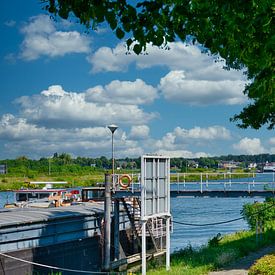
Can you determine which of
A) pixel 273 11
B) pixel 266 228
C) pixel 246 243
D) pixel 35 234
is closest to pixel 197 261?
pixel 246 243

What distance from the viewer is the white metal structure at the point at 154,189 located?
16.4 metres

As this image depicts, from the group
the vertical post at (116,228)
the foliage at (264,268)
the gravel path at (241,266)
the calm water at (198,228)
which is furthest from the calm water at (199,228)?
the foliage at (264,268)

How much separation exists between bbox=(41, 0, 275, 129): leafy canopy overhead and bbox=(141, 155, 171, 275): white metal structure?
10138mm

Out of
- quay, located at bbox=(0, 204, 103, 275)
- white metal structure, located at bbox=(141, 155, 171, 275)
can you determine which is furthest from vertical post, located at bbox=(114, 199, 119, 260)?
white metal structure, located at bbox=(141, 155, 171, 275)

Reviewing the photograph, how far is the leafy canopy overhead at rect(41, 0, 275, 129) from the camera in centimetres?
559

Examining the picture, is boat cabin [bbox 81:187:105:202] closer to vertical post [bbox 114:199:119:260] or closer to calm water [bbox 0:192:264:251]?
calm water [bbox 0:192:264:251]

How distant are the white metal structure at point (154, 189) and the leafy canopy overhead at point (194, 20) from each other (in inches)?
399

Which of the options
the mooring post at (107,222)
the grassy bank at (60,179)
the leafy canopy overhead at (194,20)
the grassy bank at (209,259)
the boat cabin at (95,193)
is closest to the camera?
the leafy canopy overhead at (194,20)

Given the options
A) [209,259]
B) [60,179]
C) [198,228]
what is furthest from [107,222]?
[60,179]

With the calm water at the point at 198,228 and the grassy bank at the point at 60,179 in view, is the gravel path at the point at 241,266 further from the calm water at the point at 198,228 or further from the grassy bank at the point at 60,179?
the grassy bank at the point at 60,179

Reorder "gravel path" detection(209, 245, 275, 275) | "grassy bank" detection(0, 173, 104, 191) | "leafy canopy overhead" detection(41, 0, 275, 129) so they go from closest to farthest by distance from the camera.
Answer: "leafy canopy overhead" detection(41, 0, 275, 129) < "gravel path" detection(209, 245, 275, 275) < "grassy bank" detection(0, 173, 104, 191)

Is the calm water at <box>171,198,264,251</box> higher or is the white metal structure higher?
the white metal structure

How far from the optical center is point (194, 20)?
598 cm

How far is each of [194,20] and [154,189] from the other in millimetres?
11353
